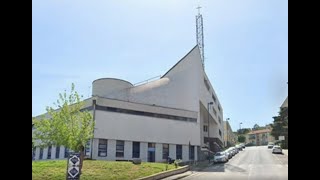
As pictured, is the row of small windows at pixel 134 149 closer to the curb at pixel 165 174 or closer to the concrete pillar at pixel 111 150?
the concrete pillar at pixel 111 150

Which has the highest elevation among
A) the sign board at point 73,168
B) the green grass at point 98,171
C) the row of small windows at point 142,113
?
the row of small windows at point 142,113

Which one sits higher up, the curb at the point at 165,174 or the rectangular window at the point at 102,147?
the rectangular window at the point at 102,147

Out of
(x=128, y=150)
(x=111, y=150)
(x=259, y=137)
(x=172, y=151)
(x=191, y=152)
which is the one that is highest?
(x=111, y=150)

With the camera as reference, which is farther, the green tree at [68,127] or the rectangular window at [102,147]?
the rectangular window at [102,147]

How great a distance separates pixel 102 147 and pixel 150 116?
863 centimetres

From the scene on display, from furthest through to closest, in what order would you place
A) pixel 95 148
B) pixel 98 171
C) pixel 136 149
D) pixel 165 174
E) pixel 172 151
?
pixel 172 151
pixel 136 149
pixel 95 148
pixel 165 174
pixel 98 171

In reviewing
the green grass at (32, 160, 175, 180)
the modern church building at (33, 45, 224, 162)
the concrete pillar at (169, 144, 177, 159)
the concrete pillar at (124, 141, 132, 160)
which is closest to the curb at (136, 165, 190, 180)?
the green grass at (32, 160, 175, 180)

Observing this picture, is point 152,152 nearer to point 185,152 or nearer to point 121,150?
point 121,150

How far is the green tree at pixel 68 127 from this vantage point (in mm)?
24697

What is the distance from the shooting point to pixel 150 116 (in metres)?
46.1

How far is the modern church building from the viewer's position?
4028 centimetres

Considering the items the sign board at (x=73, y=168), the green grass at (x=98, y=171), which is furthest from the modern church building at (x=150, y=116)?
the sign board at (x=73, y=168)

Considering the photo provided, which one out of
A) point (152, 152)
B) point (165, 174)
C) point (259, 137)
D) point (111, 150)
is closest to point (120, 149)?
point (111, 150)

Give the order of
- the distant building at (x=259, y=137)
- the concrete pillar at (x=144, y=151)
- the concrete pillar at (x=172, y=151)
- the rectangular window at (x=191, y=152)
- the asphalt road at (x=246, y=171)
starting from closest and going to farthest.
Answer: the asphalt road at (x=246, y=171), the concrete pillar at (x=144, y=151), the concrete pillar at (x=172, y=151), the rectangular window at (x=191, y=152), the distant building at (x=259, y=137)
